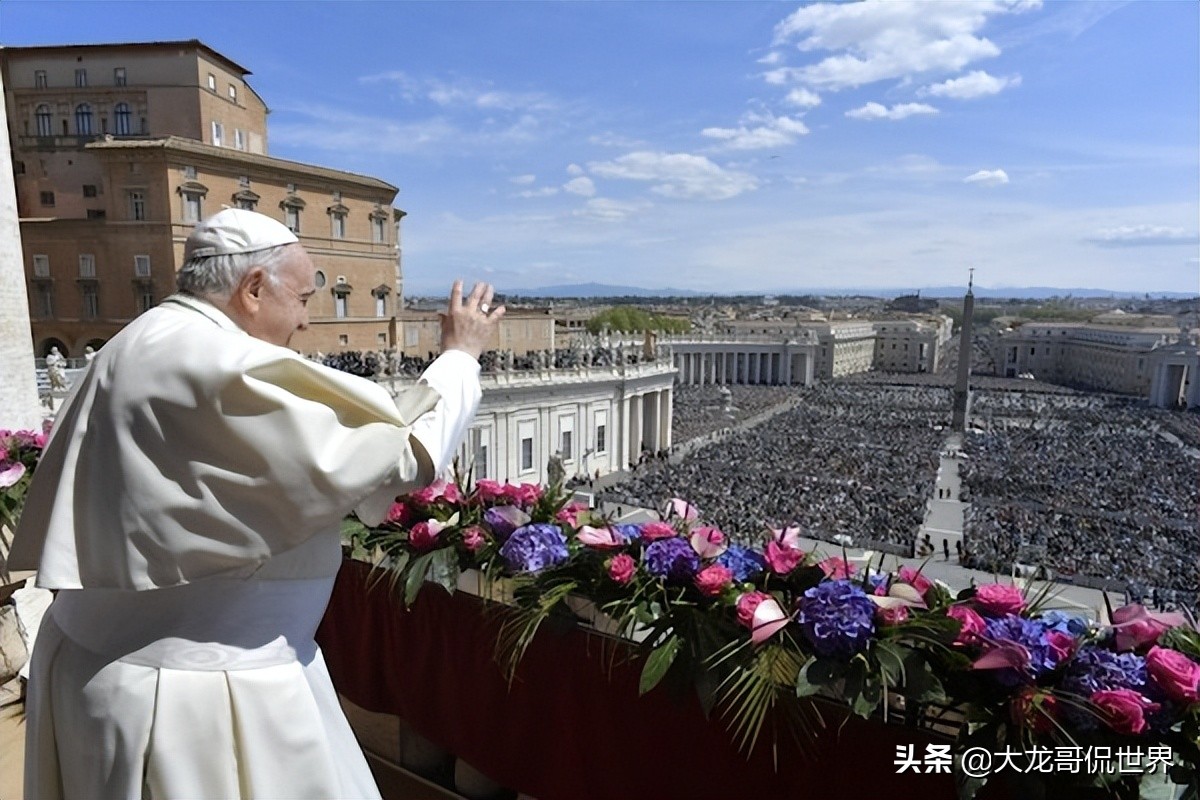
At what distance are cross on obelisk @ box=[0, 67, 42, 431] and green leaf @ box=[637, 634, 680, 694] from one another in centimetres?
601

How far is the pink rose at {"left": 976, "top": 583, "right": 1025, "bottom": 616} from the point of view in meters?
2.38

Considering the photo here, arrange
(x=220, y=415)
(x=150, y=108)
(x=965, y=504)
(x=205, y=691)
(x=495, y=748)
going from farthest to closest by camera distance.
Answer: (x=965, y=504) → (x=150, y=108) → (x=495, y=748) → (x=205, y=691) → (x=220, y=415)

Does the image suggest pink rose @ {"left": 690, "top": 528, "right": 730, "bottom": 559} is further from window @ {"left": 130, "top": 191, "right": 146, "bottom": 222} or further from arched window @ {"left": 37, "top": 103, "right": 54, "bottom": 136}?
arched window @ {"left": 37, "top": 103, "right": 54, "bottom": 136}

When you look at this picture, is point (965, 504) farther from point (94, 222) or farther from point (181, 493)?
point (94, 222)

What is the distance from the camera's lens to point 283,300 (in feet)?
5.90

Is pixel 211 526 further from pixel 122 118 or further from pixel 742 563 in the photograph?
pixel 122 118

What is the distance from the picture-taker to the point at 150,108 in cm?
2773

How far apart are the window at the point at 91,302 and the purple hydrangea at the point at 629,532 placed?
29.9m

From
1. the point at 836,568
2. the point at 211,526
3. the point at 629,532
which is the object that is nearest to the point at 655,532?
the point at 629,532

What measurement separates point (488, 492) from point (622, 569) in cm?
110

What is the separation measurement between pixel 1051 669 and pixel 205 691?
229 centimetres

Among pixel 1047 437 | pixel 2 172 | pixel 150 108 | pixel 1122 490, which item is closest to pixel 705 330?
pixel 1047 437

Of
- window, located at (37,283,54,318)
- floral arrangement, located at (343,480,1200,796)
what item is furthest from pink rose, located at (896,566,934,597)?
window, located at (37,283,54,318)

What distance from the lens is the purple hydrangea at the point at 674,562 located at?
8.84 ft
